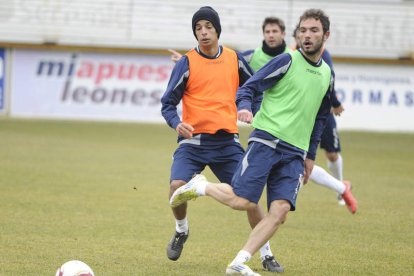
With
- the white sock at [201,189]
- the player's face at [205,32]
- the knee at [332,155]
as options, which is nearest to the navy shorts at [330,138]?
the knee at [332,155]

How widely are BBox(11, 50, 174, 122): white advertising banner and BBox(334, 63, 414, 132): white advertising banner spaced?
5203 millimetres

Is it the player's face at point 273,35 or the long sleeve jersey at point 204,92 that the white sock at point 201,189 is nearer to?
the long sleeve jersey at point 204,92

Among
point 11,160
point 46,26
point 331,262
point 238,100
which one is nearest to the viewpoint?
point 238,100

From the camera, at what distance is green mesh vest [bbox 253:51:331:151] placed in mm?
7285

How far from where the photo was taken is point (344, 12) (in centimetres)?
2881

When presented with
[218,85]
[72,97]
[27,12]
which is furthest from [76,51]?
[218,85]

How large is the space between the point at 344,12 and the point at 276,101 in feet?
72.5

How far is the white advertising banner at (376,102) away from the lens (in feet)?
84.3

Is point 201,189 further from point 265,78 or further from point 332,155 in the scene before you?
point 332,155

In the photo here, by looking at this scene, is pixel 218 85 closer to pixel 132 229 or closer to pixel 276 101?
pixel 276 101

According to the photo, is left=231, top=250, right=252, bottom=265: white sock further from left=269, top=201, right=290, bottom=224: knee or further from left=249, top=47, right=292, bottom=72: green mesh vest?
left=249, top=47, right=292, bottom=72: green mesh vest

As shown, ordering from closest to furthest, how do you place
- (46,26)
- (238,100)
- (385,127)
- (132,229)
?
(238,100) → (132,229) → (385,127) → (46,26)

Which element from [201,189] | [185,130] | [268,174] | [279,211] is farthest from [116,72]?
[279,211]

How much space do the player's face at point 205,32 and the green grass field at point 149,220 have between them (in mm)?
1979
